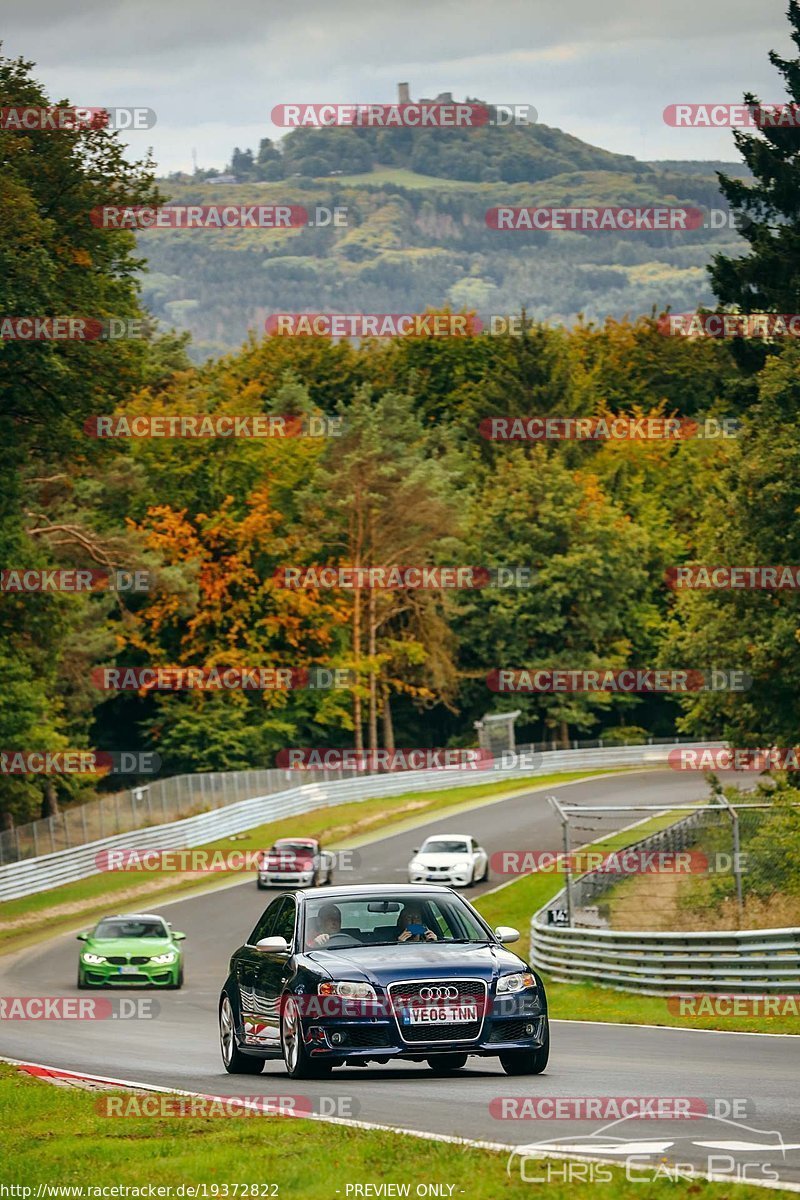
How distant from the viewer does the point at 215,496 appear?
80.9 meters

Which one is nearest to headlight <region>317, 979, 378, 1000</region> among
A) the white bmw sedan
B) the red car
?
the white bmw sedan

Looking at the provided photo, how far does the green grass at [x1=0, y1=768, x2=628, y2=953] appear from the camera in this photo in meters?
47.4

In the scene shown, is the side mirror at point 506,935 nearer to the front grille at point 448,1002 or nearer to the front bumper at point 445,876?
the front grille at point 448,1002

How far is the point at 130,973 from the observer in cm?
3133

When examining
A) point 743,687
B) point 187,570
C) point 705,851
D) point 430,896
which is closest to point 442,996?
point 430,896

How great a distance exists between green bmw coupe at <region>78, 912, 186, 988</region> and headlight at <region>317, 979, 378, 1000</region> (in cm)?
1821

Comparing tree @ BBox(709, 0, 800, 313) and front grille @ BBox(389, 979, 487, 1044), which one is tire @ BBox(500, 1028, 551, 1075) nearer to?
front grille @ BBox(389, 979, 487, 1044)

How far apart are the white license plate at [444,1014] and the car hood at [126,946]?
1887 cm

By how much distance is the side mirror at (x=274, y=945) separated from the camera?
14008 mm

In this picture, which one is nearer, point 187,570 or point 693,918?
point 693,918

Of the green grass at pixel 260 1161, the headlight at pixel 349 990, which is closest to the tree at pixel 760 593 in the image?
the headlight at pixel 349 990

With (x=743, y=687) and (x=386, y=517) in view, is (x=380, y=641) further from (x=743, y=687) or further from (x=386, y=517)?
(x=743, y=687)

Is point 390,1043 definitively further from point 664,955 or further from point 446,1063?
point 664,955

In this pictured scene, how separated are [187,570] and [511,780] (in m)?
15.4
